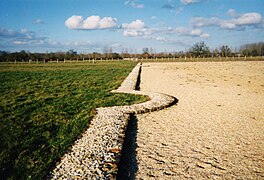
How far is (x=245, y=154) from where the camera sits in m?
4.37

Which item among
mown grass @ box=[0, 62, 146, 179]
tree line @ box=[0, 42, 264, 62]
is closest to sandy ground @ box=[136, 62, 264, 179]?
mown grass @ box=[0, 62, 146, 179]

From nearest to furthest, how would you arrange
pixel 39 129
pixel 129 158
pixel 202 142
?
pixel 129 158, pixel 202 142, pixel 39 129

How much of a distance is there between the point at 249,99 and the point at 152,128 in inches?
229

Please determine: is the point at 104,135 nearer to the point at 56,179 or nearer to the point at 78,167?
the point at 78,167

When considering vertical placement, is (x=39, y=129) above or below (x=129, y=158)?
above

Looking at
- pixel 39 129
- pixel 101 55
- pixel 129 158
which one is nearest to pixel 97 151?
pixel 129 158

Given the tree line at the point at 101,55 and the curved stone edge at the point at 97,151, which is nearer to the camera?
the curved stone edge at the point at 97,151

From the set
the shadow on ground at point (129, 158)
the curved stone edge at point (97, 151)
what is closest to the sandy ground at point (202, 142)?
the shadow on ground at point (129, 158)

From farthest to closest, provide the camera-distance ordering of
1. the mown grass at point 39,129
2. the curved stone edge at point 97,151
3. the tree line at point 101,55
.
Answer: the tree line at point 101,55, the mown grass at point 39,129, the curved stone edge at point 97,151

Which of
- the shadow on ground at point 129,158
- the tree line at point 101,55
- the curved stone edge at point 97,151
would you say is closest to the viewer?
the curved stone edge at point 97,151

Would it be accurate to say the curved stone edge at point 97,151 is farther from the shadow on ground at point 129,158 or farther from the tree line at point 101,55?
the tree line at point 101,55

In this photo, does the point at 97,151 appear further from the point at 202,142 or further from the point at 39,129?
the point at 202,142

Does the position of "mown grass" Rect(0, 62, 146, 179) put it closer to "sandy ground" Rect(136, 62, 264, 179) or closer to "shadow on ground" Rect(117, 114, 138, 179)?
"shadow on ground" Rect(117, 114, 138, 179)

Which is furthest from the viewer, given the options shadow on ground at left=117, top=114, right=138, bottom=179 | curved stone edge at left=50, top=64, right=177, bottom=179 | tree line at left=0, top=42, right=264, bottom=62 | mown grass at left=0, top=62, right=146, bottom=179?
tree line at left=0, top=42, right=264, bottom=62
